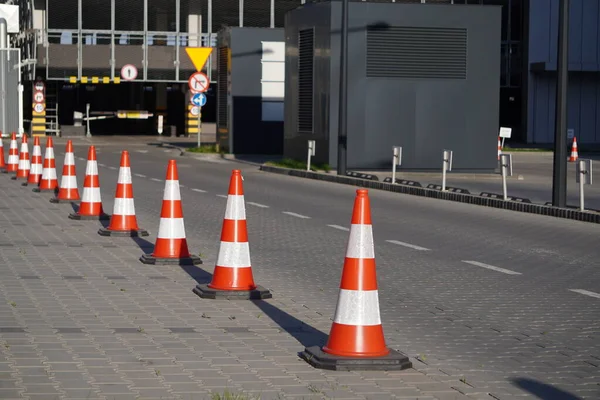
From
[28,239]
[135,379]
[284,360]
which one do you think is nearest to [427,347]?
[284,360]

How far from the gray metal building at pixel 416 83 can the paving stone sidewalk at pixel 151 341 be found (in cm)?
1983

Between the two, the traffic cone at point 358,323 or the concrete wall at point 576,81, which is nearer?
the traffic cone at point 358,323

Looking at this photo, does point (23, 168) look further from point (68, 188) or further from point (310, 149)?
point (310, 149)

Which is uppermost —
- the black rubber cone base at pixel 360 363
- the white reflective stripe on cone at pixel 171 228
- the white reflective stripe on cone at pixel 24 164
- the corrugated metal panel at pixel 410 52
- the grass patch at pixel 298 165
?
the corrugated metal panel at pixel 410 52

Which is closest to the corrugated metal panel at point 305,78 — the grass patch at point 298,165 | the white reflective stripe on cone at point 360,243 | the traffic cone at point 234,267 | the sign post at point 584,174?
the grass patch at point 298,165

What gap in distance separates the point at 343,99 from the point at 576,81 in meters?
32.5

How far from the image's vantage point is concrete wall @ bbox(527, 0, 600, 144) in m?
59.9

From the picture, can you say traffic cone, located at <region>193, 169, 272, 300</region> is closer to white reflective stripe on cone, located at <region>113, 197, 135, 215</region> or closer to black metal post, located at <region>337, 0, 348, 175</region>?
white reflective stripe on cone, located at <region>113, 197, 135, 215</region>

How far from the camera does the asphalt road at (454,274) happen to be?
802 cm

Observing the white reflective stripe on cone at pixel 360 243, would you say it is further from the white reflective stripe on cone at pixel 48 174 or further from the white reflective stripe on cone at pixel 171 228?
the white reflective stripe on cone at pixel 48 174

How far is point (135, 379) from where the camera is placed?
7133 millimetres

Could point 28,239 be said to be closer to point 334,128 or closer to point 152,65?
point 334,128

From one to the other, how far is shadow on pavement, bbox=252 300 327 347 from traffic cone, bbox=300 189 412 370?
0.59m

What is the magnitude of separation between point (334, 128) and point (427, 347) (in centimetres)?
2435
